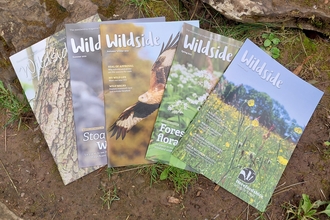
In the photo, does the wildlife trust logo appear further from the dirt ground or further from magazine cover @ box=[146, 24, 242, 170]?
magazine cover @ box=[146, 24, 242, 170]

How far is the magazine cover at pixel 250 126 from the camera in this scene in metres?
1.33

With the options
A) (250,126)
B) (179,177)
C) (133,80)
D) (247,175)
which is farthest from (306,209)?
(133,80)

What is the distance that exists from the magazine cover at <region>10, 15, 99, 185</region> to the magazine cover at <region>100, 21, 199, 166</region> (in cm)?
17

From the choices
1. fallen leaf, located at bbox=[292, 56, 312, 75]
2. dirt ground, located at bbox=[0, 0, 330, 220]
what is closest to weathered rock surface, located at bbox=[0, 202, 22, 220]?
dirt ground, located at bbox=[0, 0, 330, 220]

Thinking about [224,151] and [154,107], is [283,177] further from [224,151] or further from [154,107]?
[154,107]

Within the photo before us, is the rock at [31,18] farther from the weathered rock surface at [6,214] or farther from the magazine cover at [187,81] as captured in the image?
the weathered rock surface at [6,214]

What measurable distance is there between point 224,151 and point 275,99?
31 cm

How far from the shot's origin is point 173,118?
1.36 metres

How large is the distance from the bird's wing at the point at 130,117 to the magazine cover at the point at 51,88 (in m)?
0.19

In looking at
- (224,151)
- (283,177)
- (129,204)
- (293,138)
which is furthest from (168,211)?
(293,138)

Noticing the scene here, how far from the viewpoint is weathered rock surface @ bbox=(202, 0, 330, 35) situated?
4.19 ft

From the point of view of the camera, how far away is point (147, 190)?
53.2 inches

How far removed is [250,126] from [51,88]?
884 mm

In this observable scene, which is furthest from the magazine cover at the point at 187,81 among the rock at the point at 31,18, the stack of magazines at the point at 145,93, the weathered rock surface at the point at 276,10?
the rock at the point at 31,18
